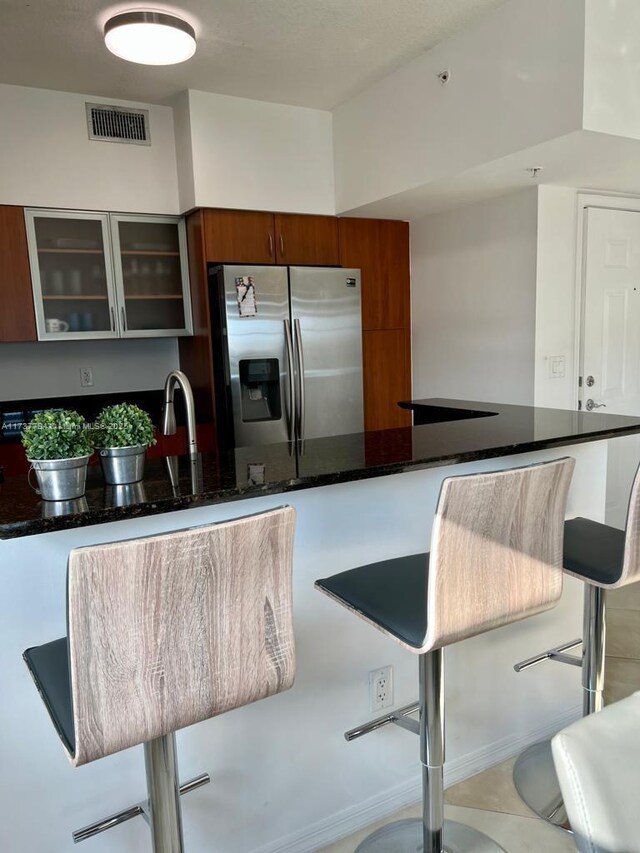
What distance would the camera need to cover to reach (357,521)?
1.72 m

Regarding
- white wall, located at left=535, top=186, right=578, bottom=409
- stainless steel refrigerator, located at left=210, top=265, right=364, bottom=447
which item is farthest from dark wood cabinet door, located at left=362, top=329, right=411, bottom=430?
white wall, located at left=535, top=186, right=578, bottom=409

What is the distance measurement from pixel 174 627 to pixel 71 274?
2.94m

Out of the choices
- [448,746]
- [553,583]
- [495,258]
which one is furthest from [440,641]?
[495,258]

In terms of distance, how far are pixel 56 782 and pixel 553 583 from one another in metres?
1.19

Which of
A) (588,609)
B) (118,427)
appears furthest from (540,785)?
(118,427)

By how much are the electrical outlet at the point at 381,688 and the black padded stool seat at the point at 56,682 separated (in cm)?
93

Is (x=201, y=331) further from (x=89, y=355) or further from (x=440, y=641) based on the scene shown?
(x=440, y=641)

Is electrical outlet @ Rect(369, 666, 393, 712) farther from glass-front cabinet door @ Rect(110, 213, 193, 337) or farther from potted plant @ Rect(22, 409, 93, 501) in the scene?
glass-front cabinet door @ Rect(110, 213, 193, 337)

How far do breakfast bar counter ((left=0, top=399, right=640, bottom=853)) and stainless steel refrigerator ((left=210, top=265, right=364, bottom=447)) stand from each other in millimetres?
1604

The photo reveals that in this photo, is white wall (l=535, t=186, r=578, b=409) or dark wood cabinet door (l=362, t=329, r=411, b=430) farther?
dark wood cabinet door (l=362, t=329, r=411, b=430)

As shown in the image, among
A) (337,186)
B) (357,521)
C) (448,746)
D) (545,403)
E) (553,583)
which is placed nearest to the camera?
(553,583)

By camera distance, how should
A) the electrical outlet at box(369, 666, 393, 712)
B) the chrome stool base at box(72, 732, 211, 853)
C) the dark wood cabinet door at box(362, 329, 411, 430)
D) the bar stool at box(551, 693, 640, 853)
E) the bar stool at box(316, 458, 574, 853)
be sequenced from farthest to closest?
1. the dark wood cabinet door at box(362, 329, 411, 430)
2. the electrical outlet at box(369, 666, 393, 712)
3. the bar stool at box(316, 458, 574, 853)
4. the chrome stool base at box(72, 732, 211, 853)
5. the bar stool at box(551, 693, 640, 853)

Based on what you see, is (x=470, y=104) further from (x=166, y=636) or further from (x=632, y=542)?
(x=166, y=636)

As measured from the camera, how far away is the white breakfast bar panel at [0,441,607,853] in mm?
1333
